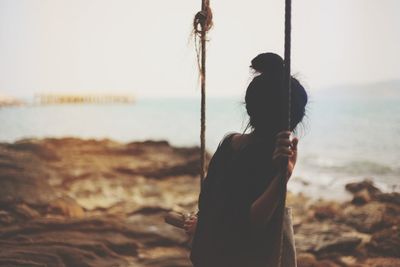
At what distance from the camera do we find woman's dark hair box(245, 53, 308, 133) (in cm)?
137

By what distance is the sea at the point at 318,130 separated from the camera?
664 inches

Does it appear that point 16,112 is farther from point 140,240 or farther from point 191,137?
point 140,240

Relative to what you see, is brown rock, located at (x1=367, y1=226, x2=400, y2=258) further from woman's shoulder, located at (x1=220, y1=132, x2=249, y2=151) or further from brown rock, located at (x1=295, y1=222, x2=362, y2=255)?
woman's shoulder, located at (x1=220, y1=132, x2=249, y2=151)

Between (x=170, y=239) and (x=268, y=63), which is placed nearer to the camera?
(x=268, y=63)

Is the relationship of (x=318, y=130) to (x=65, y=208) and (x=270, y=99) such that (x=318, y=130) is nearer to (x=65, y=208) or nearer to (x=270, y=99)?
(x=65, y=208)

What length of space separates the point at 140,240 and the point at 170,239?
35cm

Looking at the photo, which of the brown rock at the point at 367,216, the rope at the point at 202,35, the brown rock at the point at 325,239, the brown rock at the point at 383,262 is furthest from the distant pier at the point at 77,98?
the rope at the point at 202,35

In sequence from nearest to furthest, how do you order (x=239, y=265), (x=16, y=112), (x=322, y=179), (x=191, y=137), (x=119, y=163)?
(x=239, y=265), (x=119, y=163), (x=322, y=179), (x=16, y=112), (x=191, y=137)

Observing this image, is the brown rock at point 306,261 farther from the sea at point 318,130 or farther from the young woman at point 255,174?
the sea at point 318,130

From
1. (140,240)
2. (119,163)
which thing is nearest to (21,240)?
(140,240)

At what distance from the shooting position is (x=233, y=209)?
1415 mm

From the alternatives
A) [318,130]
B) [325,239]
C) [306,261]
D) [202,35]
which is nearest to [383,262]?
[325,239]

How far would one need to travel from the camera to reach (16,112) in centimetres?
3108

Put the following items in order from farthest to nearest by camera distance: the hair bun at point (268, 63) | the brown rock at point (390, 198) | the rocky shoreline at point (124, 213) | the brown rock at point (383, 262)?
the brown rock at point (390, 198)
the brown rock at point (383, 262)
the rocky shoreline at point (124, 213)
the hair bun at point (268, 63)
